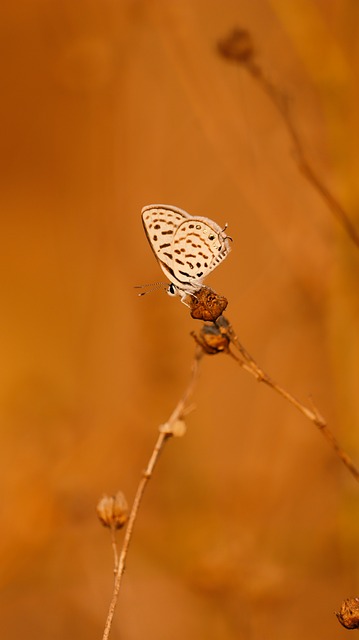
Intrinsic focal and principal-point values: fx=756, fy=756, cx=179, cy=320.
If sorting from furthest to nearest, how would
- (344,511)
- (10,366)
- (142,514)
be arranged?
(10,366) → (142,514) → (344,511)

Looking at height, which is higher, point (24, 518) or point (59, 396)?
point (59, 396)

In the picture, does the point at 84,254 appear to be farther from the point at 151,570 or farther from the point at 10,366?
the point at 151,570

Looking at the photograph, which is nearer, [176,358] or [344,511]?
[344,511]

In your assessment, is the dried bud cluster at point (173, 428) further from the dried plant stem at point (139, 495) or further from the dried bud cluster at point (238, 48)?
the dried bud cluster at point (238, 48)

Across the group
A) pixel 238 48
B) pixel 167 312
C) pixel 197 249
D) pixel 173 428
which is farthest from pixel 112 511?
pixel 167 312

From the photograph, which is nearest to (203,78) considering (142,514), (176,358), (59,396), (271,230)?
(271,230)

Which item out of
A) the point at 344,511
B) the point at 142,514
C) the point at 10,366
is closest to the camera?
the point at 344,511

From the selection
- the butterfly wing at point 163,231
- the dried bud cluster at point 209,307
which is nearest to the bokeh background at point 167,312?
the butterfly wing at point 163,231
